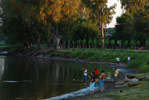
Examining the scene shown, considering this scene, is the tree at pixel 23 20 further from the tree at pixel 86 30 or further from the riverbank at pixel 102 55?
the tree at pixel 86 30

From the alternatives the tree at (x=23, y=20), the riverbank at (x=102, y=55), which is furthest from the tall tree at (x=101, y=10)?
the tree at (x=23, y=20)

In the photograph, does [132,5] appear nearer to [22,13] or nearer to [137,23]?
[137,23]

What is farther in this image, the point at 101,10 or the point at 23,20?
the point at 23,20

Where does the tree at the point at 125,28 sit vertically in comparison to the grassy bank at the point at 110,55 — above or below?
above

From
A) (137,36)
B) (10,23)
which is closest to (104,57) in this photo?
(137,36)

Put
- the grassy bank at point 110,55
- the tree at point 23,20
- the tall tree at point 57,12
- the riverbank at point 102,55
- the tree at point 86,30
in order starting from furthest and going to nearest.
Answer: the tree at point 86,30 → the tree at point 23,20 → the tall tree at point 57,12 → the grassy bank at point 110,55 → the riverbank at point 102,55

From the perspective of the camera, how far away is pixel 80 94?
1125 inches

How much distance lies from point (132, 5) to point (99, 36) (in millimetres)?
17154

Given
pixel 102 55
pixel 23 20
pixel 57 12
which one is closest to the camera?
pixel 102 55

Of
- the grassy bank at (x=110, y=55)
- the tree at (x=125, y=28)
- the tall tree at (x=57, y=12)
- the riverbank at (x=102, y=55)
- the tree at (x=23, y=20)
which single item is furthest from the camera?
the tree at (x=125, y=28)

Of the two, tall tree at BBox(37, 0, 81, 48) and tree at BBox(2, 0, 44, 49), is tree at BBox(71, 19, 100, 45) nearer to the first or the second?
tall tree at BBox(37, 0, 81, 48)

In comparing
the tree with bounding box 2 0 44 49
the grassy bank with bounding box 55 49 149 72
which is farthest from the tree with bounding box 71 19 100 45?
the grassy bank with bounding box 55 49 149 72

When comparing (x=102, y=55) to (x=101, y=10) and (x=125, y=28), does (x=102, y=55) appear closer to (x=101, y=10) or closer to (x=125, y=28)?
(x=101, y=10)

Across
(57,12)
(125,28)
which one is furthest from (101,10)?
(57,12)
